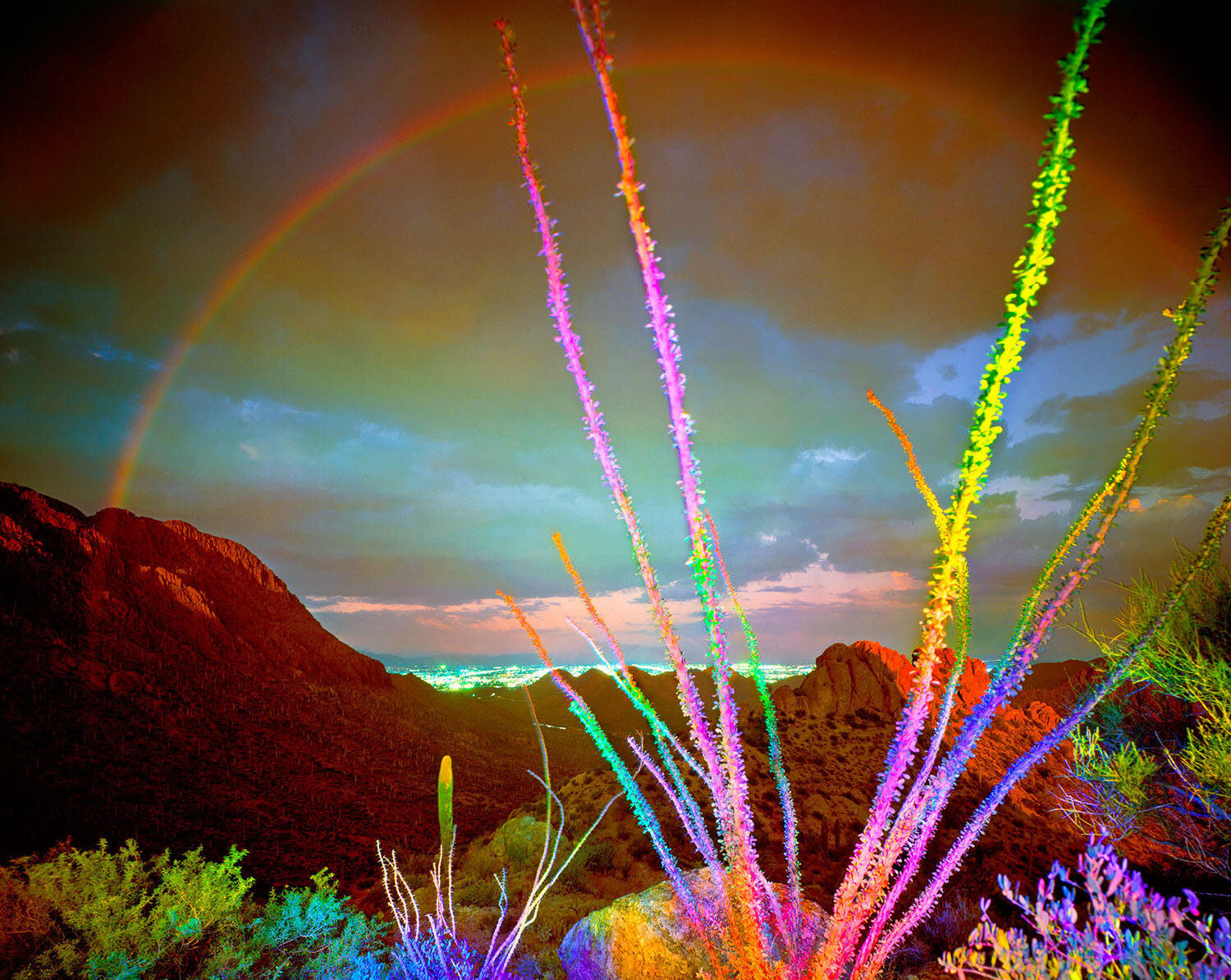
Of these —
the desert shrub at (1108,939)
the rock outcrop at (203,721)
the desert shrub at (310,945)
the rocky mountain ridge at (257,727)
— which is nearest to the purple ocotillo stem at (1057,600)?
the desert shrub at (1108,939)

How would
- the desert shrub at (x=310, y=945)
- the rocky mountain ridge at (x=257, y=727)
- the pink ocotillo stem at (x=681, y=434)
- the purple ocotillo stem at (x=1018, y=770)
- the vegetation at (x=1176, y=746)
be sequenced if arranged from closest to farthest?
the pink ocotillo stem at (x=681, y=434) → the purple ocotillo stem at (x=1018, y=770) → the desert shrub at (x=310, y=945) → the vegetation at (x=1176, y=746) → the rocky mountain ridge at (x=257, y=727)

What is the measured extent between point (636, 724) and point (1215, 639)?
39810 millimetres

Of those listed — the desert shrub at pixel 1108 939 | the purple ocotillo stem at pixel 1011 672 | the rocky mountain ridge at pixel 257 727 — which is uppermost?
the purple ocotillo stem at pixel 1011 672

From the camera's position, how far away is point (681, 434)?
7.64 feet

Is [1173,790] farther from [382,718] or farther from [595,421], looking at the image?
[382,718]

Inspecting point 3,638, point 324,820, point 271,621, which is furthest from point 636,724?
point 3,638

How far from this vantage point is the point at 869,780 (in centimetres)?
1670

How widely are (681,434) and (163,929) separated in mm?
8422

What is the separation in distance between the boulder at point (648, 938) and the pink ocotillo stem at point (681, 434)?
2.45 metres

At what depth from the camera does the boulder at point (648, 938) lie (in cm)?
468

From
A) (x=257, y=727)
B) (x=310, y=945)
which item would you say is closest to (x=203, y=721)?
(x=257, y=727)

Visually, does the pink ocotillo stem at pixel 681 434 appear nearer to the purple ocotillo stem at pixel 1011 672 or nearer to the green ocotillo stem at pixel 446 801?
the purple ocotillo stem at pixel 1011 672

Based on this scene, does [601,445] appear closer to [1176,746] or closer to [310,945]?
[310,945]

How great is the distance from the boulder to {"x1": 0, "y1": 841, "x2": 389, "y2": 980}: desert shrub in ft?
7.91
